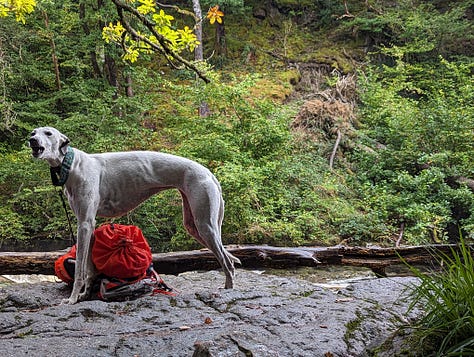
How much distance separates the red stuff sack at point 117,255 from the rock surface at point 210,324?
36 cm

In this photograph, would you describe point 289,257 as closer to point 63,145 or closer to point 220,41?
point 63,145

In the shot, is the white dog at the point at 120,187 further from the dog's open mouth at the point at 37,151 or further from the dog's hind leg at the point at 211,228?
the dog's open mouth at the point at 37,151

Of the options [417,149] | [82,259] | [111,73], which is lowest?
[417,149]

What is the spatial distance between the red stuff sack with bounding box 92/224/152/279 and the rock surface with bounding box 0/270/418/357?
1.17 ft

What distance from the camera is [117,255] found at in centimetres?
435

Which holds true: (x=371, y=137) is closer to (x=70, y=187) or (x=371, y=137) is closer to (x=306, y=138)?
(x=306, y=138)

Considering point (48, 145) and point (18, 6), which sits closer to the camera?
point (48, 145)

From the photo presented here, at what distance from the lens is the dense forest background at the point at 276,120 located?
10.1 m

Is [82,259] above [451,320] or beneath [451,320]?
beneath

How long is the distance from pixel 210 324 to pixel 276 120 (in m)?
8.27

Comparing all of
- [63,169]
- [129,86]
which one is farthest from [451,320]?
[129,86]

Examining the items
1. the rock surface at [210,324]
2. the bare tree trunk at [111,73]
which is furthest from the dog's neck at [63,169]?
the bare tree trunk at [111,73]

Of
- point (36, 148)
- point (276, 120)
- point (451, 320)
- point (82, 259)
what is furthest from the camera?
point (276, 120)

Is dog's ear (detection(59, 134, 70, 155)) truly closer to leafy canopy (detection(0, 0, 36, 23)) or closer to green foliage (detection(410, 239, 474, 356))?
leafy canopy (detection(0, 0, 36, 23))
